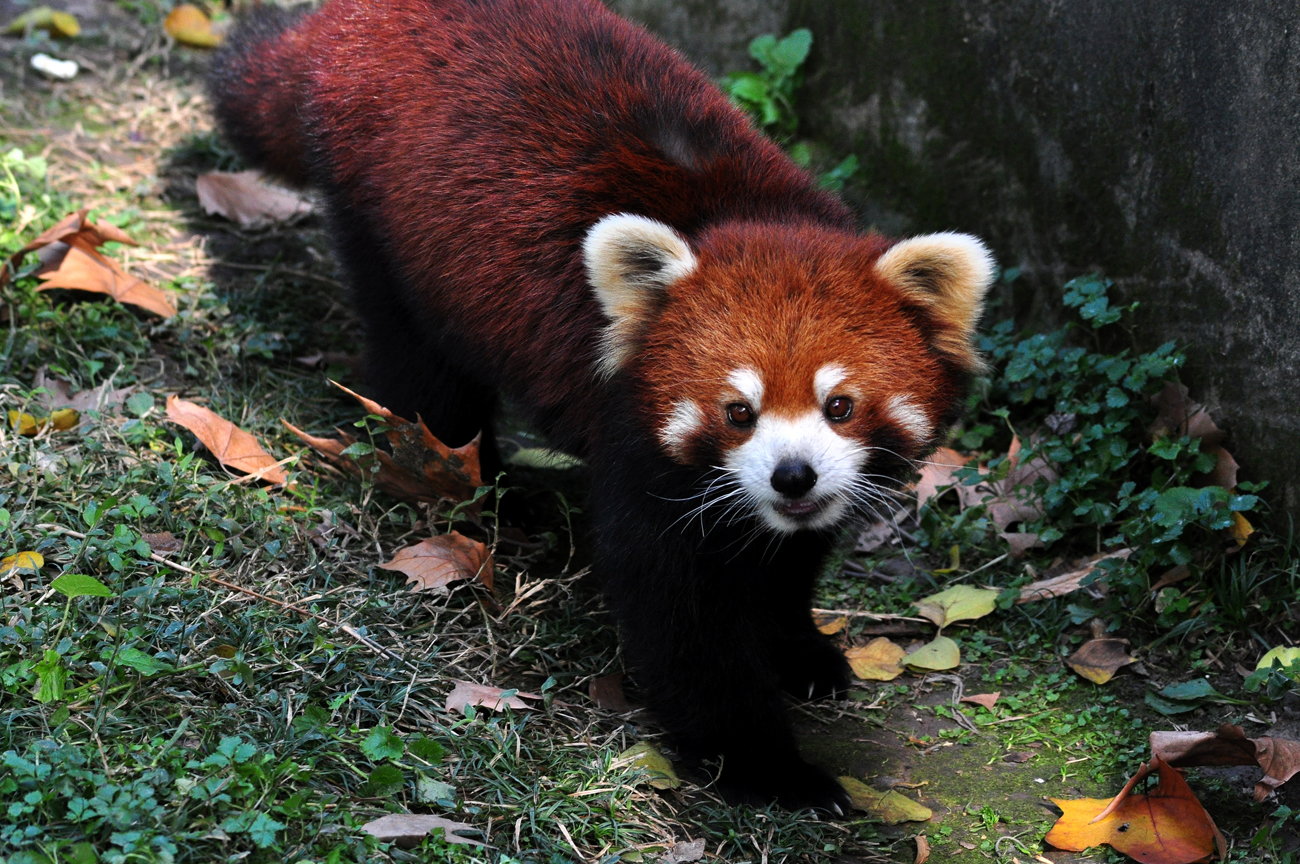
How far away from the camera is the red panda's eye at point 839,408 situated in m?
2.83

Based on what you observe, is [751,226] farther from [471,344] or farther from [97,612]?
[97,612]

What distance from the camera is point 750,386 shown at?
2.79 meters

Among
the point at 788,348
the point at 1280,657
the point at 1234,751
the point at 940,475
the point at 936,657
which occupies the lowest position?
the point at 936,657

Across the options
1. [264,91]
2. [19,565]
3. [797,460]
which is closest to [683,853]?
[797,460]

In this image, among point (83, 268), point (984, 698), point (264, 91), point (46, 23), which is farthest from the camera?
point (46, 23)

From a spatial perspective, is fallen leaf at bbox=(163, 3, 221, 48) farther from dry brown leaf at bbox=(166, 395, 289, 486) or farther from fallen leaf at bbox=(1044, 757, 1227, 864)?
fallen leaf at bbox=(1044, 757, 1227, 864)

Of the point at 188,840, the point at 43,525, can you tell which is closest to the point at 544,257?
the point at 43,525

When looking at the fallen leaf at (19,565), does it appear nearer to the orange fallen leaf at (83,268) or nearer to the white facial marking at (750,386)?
→ the orange fallen leaf at (83,268)

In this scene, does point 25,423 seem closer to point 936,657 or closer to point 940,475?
point 936,657

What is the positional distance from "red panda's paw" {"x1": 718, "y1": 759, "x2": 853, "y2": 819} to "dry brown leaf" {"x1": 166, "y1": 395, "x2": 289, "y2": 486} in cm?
165

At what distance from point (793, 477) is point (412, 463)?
56.5 inches

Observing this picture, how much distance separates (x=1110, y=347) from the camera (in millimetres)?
4008

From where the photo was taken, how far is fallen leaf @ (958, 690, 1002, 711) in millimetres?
3502

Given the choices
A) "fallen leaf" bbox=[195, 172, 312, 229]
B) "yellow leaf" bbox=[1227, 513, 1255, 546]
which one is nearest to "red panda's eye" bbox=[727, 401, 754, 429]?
"yellow leaf" bbox=[1227, 513, 1255, 546]
